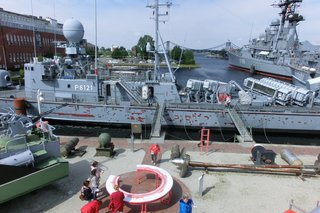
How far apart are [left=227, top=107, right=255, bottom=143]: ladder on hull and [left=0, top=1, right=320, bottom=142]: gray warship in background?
14 cm

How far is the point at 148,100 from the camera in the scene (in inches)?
819

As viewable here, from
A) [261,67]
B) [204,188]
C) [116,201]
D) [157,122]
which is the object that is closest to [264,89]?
[157,122]

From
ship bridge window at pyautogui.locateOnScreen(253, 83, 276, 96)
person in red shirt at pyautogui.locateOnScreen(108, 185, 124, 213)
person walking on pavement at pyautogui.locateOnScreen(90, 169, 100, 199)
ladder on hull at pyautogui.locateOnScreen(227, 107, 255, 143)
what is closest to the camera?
person in red shirt at pyautogui.locateOnScreen(108, 185, 124, 213)

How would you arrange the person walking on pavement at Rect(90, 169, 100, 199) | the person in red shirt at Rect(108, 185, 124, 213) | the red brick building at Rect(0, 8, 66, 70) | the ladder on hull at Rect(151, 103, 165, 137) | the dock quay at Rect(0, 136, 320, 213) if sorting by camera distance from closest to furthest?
1. the person in red shirt at Rect(108, 185, 124, 213)
2. the person walking on pavement at Rect(90, 169, 100, 199)
3. the dock quay at Rect(0, 136, 320, 213)
4. the ladder on hull at Rect(151, 103, 165, 137)
5. the red brick building at Rect(0, 8, 66, 70)

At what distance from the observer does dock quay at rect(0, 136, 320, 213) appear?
8.47 meters

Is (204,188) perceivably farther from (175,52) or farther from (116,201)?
(175,52)

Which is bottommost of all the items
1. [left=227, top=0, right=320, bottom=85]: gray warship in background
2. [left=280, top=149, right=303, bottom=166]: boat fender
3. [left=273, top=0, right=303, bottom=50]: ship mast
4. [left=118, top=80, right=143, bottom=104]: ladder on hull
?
[left=280, top=149, right=303, bottom=166]: boat fender

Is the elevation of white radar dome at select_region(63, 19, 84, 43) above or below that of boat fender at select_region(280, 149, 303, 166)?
above

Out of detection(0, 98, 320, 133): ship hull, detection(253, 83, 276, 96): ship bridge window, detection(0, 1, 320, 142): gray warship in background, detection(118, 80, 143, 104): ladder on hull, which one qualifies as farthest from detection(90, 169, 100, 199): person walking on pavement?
detection(253, 83, 276, 96): ship bridge window

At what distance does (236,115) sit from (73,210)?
46.3ft

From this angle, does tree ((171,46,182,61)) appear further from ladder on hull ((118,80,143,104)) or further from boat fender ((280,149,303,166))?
boat fender ((280,149,303,166))

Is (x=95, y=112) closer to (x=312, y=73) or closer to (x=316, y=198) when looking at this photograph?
(x=316, y=198)

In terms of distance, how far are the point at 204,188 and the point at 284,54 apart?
6169 centimetres

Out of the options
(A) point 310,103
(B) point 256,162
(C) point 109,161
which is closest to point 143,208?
(C) point 109,161
